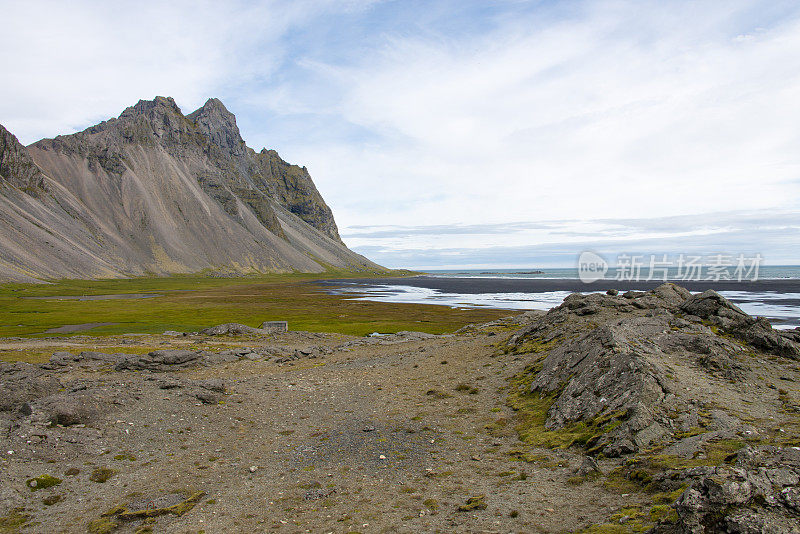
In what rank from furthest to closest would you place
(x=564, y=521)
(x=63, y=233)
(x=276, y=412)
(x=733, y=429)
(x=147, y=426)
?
(x=63, y=233), (x=276, y=412), (x=147, y=426), (x=733, y=429), (x=564, y=521)

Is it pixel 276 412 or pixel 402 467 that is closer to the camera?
pixel 402 467

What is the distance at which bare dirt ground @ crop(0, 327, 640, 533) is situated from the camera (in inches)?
482

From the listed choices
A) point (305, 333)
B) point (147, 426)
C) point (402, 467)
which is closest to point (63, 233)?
point (305, 333)

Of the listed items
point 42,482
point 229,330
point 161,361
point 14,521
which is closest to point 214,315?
point 229,330

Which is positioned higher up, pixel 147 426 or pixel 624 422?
pixel 624 422

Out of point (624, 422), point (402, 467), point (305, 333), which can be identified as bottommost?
point (305, 333)

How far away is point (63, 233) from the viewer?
567 feet

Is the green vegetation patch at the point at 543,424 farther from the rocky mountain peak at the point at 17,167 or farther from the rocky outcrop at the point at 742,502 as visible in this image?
the rocky mountain peak at the point at 17,167

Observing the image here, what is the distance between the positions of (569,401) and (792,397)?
8.58 m

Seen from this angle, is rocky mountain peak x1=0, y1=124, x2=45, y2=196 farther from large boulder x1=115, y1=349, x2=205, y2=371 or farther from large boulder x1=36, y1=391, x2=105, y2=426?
large boulder x1=36, y1=391, x2=105, y2=426

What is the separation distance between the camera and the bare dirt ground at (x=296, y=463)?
40.1ft

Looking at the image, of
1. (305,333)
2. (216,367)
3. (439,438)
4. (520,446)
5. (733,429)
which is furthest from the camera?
(305,333)

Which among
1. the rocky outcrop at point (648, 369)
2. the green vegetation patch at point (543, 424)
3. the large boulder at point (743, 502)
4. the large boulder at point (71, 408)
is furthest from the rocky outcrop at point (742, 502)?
the large boulder at point (71, 408)

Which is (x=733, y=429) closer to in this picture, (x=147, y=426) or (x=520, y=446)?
(x=520, y=446)
